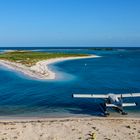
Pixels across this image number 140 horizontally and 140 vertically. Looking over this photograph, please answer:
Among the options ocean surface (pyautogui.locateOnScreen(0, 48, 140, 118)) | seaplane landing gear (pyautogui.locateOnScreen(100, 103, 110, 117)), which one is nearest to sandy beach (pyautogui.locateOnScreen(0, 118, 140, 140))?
seaplane landing gear (pyautogui.locateOnScreen(100, 103, 110, 117))

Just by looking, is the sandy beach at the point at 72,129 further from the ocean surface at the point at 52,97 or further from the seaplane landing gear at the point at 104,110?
the ocean surface at the point at 52,97

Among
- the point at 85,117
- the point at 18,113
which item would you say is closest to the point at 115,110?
the point at 85,117

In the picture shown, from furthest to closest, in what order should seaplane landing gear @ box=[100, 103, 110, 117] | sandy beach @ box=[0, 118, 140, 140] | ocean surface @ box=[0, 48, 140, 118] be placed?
ocean surface @ box=[0, 48, 140, 118] < seaplane landing gear @ box=[100, 103, 110, 117] < sandy beach @ box=[0, 118, 140, 140]

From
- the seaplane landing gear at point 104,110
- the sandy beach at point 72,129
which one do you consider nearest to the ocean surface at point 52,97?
the seaplane landing gear at point 104,110

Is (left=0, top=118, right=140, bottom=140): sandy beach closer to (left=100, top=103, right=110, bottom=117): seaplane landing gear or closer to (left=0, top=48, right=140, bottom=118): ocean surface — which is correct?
(left=100, top=103, right=110, bottom=117): seaplane landing gear

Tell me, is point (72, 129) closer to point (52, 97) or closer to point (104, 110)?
point (104, 110)

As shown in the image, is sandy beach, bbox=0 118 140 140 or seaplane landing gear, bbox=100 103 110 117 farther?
seaplane landing gear, bbox=100 103 110 117

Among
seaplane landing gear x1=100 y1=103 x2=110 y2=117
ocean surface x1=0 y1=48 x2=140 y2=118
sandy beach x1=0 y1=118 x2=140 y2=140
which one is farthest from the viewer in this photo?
ocean surface x1=0 y1=48 x2=140 y2=118

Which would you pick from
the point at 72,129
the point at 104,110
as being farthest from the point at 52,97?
the point at 72,129
